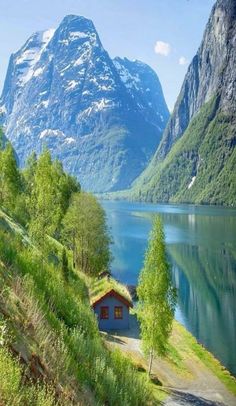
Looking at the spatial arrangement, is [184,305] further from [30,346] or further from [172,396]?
[30,346]

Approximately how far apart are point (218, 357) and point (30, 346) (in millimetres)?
48933

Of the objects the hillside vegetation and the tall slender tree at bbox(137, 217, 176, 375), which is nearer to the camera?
the hillside vegetation

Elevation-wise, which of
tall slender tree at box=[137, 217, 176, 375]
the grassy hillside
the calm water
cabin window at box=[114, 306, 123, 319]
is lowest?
the calm water

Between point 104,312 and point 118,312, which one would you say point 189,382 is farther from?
point 104,312

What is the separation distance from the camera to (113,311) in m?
61.8

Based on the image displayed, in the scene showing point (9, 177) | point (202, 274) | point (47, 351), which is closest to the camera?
point (47, 351)

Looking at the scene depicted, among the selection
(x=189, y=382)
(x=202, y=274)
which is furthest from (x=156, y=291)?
(x=202, y=274)

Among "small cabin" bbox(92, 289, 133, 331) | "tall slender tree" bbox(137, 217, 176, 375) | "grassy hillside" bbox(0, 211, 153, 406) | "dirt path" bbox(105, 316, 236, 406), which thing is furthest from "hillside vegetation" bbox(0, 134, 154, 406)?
"small cabin" bbox(92, 289, 133, 331)

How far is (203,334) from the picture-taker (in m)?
66.2

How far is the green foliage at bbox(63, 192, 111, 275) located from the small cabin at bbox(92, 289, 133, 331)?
706 inches

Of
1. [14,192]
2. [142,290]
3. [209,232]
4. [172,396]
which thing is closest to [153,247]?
[142,290]

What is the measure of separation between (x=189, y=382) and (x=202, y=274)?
2470 inches

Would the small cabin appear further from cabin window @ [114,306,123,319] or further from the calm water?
the calm water

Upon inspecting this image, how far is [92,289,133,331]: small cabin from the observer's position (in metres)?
61.2
